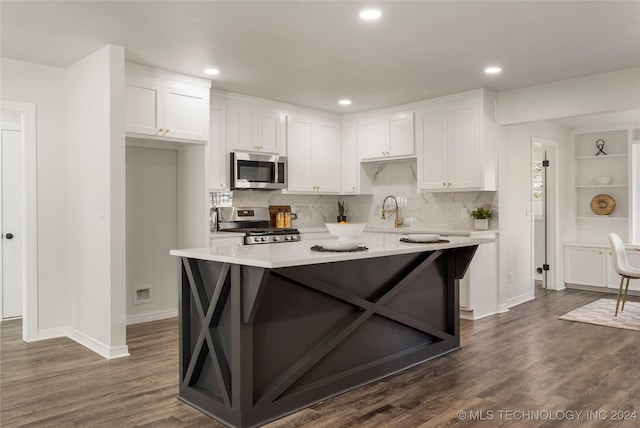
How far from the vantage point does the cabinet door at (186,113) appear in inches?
182

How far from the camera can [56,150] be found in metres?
4.65

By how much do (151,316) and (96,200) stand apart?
5.25ft

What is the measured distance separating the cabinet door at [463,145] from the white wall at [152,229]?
310cm

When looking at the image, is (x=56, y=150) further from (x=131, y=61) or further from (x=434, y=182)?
(x=434, y=182)

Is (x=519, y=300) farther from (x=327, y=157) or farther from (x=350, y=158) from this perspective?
(x=327, y=157)

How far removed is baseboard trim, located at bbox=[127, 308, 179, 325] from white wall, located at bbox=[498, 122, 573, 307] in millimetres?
3707

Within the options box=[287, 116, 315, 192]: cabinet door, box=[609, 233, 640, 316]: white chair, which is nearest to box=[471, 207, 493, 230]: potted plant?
box=[609, 233, 640, 316]: white chair

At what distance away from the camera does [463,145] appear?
5.62m

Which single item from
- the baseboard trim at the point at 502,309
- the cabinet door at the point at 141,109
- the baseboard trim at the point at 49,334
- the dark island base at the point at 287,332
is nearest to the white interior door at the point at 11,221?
the baseboard trim at the point at 49,334

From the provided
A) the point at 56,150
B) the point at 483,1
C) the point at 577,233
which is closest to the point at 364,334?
the point at 483,1

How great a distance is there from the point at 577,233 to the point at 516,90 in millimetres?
3254

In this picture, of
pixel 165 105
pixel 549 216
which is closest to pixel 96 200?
pixel 165 105

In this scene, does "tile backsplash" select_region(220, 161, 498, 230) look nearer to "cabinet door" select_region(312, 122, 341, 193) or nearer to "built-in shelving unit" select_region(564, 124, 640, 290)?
"cabinet door" select_region(312, 122, 341, 193)

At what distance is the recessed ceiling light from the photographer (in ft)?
10.8
